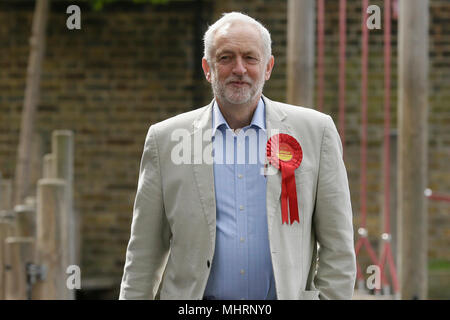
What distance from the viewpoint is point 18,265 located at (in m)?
5.39

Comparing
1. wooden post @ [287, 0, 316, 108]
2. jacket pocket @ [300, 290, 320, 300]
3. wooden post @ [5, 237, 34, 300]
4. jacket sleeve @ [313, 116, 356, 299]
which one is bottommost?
wooden post @ [5, 237, 34, 300]

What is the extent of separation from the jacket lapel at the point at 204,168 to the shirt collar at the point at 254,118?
0.02 m

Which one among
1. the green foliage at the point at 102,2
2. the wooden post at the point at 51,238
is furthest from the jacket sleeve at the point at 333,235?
the green foliage at the point at 102,2

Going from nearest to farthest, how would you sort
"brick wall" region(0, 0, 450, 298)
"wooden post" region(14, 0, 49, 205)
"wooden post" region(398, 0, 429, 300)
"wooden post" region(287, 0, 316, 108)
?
"wooden post" region(398, 0, 429, 300)
"wooden post" region(287, 0, 316, 108)
"wooden post" region(14, 0, 49, 205)
"brick wall" region(0, 0, 450, 298)

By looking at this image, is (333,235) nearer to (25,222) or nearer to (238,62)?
(238,62)

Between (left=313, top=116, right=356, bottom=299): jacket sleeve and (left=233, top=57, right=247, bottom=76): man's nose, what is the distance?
1.07 feet

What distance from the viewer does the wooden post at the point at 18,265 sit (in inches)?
212

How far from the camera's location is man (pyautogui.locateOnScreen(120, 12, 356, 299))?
2.53m

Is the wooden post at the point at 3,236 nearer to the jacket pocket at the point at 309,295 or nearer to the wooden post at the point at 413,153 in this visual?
the wooden post at the point at 413,153

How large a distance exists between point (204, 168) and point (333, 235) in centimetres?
39

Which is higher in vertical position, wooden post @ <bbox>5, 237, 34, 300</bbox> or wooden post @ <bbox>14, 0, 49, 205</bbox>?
wooden post @ <bbox>14, 0, 49, 205</bbox>

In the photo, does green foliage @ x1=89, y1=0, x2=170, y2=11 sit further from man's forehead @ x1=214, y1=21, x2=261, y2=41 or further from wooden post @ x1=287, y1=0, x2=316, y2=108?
man's forehead @ x1=214, y1=21, x2=261, y2=41


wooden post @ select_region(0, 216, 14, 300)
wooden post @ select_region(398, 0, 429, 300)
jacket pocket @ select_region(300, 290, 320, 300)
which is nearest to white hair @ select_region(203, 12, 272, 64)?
jacket pocket @ select_region(300, 290, 320, 300)
